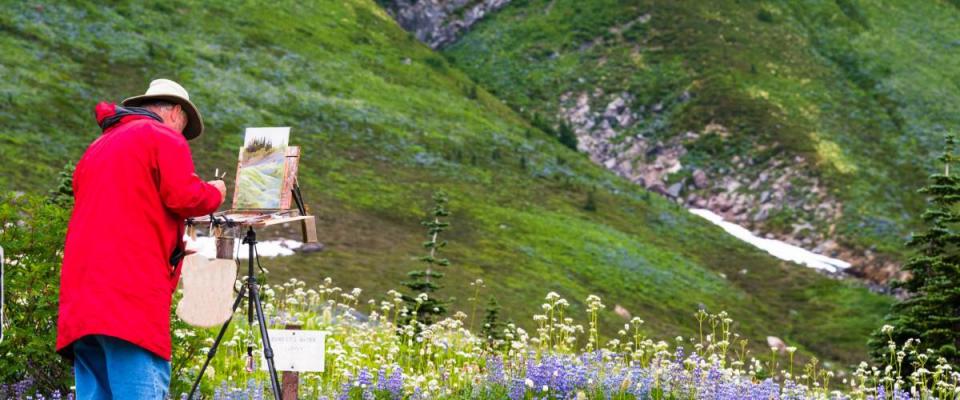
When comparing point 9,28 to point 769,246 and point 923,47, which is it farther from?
point 923,47

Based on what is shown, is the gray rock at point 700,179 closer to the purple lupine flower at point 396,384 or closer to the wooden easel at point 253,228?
the purple lupine flower at point 396,384

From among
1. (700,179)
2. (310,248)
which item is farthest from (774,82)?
(310,248)

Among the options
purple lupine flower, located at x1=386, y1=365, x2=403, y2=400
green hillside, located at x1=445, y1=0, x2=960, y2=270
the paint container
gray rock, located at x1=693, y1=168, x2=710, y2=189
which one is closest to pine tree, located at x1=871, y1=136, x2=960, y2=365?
purple lupine flower, located at x1=386, y1=365, x2=403, y2=400

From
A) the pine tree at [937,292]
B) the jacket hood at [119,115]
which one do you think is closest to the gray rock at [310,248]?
the pine tree at [937,292]

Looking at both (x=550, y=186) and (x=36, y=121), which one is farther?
(x=550, y=186)

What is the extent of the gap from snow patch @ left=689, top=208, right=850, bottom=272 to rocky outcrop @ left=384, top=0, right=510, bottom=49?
58.5 meters

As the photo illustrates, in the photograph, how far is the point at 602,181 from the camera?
8688cm

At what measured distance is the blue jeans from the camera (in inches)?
276

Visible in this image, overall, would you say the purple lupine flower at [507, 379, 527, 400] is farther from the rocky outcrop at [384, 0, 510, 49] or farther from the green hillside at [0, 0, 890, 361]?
the rocky outcrop at [384, 0, 510, 49]

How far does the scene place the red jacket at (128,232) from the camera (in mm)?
6891

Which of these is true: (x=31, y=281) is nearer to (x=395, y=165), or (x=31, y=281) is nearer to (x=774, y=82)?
(x=395, y=165)

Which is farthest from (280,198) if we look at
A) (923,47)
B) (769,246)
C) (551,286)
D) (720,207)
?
(923,47)

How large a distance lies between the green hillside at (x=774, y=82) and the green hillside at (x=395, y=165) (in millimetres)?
13567

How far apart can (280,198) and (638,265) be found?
57.5 metres
